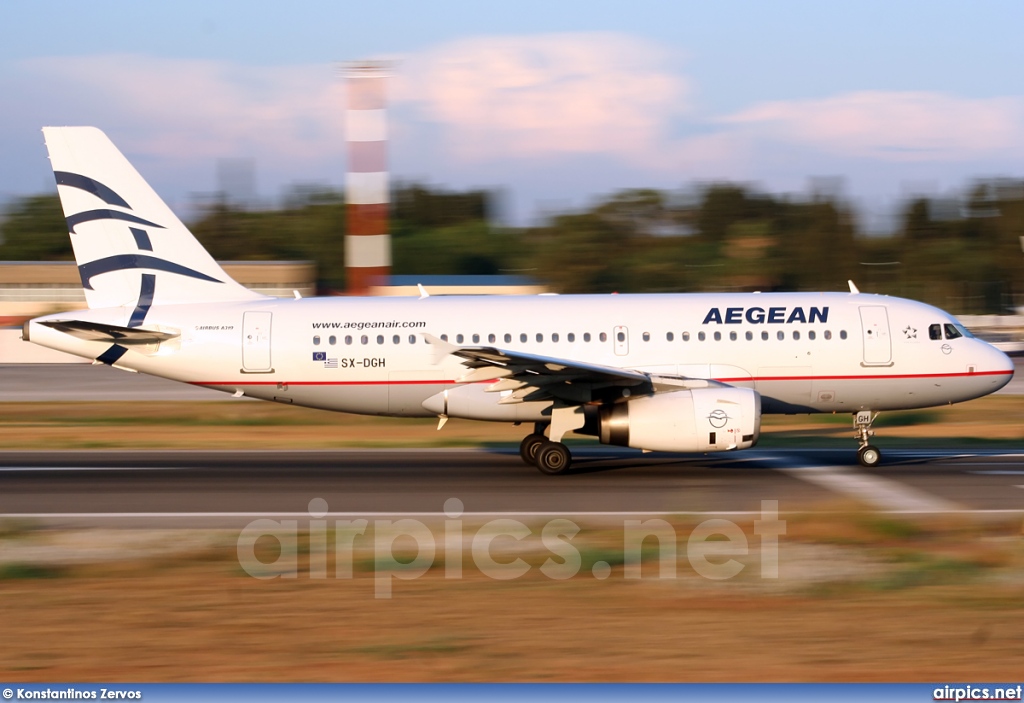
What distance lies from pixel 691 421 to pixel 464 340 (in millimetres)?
4544

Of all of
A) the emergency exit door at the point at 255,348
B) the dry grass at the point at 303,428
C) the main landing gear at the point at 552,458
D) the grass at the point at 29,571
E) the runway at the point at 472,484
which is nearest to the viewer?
the grass at the point at 29,571

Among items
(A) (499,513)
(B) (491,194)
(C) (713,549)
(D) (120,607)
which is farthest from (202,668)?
(B) (491,194)

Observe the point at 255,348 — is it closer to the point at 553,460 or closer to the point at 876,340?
the point at 553,460

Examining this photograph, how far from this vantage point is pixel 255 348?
19.7 m

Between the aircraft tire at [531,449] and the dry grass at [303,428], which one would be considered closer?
the aircraft tire at [531,449]

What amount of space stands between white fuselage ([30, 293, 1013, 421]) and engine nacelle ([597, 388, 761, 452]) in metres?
1.74

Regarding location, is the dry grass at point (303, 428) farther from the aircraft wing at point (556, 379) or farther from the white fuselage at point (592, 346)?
the aircraft wing at point (556, 379)

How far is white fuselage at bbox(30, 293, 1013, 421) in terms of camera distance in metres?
19.2

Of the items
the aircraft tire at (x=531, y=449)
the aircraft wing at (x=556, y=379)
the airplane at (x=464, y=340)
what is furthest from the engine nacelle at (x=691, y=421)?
the aircraft tire at (x=531, y=449)

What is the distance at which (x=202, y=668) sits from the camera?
782 centimetres

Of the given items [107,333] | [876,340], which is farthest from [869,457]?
[107,333]

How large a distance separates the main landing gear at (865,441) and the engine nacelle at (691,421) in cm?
286

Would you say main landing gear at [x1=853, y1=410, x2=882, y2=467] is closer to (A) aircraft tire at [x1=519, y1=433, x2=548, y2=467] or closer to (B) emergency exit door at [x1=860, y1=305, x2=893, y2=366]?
(B) emergency exit door at [x1=860, y1=305, x2=893, y2=366]

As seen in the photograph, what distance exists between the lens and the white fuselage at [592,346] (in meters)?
19.2
